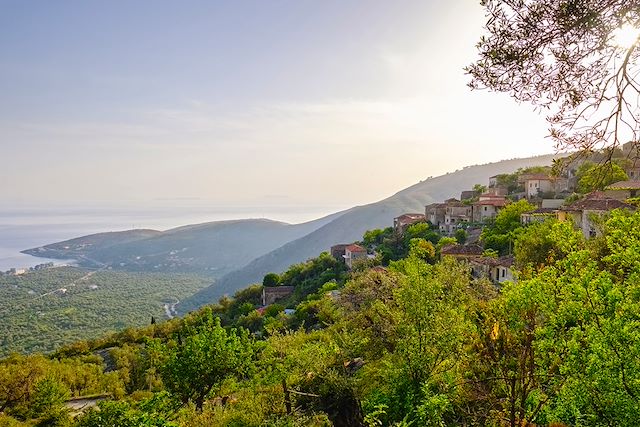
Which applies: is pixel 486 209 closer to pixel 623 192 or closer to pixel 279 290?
pixel 623 192

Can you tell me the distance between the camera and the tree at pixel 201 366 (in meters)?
18.8

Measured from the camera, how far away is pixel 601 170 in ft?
20.8

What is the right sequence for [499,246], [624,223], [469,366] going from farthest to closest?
1. [499,246]
2. [469,366]
3. [624,223]

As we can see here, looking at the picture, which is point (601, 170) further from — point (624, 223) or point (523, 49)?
point (523, 49)

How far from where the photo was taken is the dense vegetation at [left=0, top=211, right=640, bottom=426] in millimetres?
6316

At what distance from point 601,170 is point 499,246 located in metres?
36.9

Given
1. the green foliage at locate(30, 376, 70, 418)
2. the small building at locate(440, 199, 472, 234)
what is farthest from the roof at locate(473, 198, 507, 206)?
the green foliage at locate(30, 376, 70, 418)

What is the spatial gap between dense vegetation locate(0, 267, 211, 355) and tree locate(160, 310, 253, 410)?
198 ft

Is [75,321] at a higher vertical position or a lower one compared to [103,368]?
lower

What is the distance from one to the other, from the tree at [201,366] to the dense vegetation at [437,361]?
5 cm

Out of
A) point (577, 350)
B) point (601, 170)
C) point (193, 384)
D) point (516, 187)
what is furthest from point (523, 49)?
point (516, 187)

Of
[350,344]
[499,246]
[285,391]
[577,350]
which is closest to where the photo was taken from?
[577,350]

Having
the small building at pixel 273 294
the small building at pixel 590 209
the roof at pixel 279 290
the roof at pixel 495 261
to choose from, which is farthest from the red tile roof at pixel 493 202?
the small building at pixel 273 294

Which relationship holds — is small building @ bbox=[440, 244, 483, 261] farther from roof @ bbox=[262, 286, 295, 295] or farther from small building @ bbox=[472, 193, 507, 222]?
roof @ bbox=[262, 286, 295, 295]
